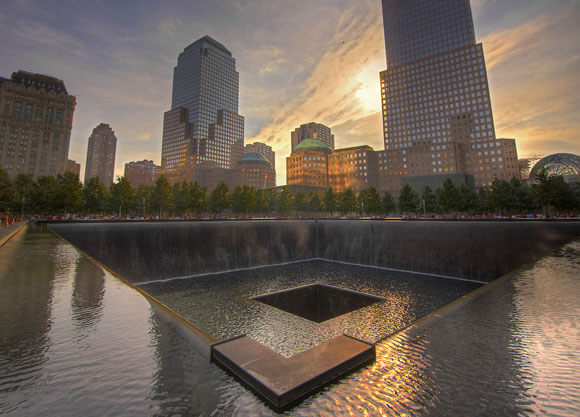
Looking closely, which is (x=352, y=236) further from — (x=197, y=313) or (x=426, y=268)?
(x=197, y=313)

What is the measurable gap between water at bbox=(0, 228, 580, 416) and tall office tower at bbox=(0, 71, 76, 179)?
15981 cm

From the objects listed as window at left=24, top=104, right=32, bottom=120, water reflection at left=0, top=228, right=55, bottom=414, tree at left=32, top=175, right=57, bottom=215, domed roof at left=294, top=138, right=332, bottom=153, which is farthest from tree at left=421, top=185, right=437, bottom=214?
window at left=24, top=104, right=32, bottom=120

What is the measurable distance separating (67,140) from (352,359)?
572 feet

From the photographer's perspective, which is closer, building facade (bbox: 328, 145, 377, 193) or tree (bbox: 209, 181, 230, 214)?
tree (bbox: 209, 181, 230, 214)

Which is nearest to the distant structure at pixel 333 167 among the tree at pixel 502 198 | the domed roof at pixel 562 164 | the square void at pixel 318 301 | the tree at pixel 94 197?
the domed roof at pixel 562 164

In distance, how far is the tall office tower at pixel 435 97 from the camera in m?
108

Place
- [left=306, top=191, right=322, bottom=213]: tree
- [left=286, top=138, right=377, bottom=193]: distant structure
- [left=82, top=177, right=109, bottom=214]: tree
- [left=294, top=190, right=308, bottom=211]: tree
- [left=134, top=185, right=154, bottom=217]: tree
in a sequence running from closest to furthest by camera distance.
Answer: [left=82, top=177, right=109, bottom=214]: tree → [left=134, top=185, right=154, bottom=217]: tree → [left=294, top=190, right=308, bottom=211]: tree → [left=306, top=191, right=322, bottom=213]: tree → [left=286, top=138, right=377, bottom=193]: distant structure

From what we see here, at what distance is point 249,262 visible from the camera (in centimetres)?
2919

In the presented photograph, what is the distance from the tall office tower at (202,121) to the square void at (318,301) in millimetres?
145122

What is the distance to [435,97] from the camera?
385ft

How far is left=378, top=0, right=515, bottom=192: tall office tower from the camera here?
108m

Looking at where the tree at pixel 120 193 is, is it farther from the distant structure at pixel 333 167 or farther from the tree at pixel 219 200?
the distant structure at pixel 333 167

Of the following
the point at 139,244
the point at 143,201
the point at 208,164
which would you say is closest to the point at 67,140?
the point at 208,164

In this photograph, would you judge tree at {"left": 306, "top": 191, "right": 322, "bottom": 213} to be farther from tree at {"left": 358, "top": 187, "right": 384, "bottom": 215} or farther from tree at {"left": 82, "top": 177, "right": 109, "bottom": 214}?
tree at {"left": 82, "top": 177, "right": 109, "bottom": 214}
